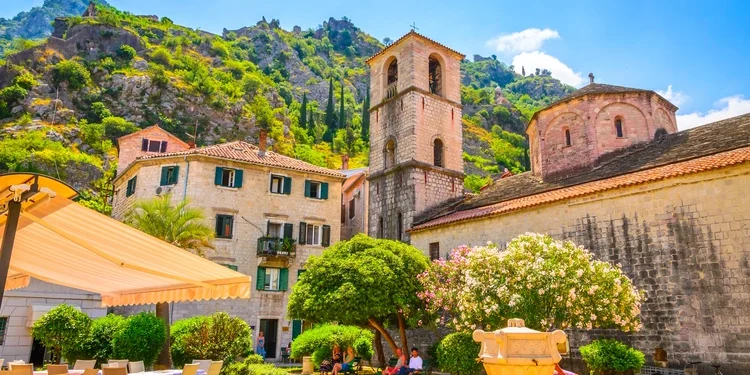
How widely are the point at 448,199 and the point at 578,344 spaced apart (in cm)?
1160

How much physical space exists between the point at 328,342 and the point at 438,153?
41.5ft

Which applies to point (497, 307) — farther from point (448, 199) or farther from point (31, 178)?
point (448, 199)

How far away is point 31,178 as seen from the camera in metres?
5.27

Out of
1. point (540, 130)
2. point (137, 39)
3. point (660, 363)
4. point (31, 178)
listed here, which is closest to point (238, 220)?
point (540, 130)

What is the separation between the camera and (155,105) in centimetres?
6309

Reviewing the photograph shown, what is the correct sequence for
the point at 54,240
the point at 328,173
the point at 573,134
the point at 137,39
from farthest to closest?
the point at 137,39 → the point at 328,173 → the point at 573,134 → the point at 54,240

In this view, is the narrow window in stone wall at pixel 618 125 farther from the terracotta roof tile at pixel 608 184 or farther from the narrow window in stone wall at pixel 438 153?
the narrow window in stone wall at pixel 438 153

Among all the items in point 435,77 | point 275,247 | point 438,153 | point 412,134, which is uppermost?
point 435,77

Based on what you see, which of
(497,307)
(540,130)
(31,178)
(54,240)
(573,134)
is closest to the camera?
(31,178)

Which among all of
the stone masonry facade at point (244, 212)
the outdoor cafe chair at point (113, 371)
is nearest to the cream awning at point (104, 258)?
the outdoor cafe chair at point (113, 371)

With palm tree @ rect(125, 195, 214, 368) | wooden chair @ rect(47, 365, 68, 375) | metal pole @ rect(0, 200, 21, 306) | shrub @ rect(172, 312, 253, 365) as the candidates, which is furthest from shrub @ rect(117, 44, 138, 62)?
metal pole @ rect(0, 200, 21, 306)

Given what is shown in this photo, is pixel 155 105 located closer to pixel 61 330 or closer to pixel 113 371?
pixel 61 330

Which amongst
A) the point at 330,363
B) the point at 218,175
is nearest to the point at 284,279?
the point at 218,175

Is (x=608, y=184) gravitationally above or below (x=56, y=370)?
above
